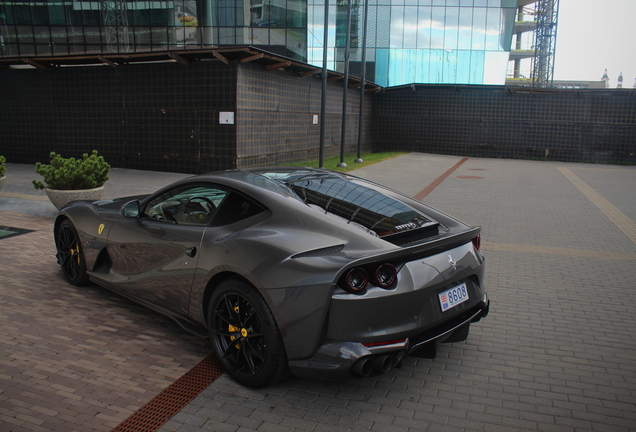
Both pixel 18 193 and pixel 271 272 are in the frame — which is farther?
pixel 18 193

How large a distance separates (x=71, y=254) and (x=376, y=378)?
11.6 ft

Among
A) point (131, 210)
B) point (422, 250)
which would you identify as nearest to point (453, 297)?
point (422, 250)

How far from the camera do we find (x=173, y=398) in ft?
11.2

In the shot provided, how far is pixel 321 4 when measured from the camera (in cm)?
4144

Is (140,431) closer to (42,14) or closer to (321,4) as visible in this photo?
(42,14)

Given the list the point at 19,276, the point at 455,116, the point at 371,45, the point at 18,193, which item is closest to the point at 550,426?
the point at 19,276

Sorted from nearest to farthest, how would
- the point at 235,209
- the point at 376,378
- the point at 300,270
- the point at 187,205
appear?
the point at 300,270 < the point at 376,378 < the point at 235,209 < the point at 187,205

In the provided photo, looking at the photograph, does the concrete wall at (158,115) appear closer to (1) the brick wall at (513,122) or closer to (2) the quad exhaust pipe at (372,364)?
(1) the brick wall at (513,122)

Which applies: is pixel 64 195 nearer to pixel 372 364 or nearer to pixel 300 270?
pixel 300 270

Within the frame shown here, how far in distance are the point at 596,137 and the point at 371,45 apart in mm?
19742

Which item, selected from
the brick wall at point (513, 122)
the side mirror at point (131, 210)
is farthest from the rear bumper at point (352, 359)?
the brick wall at point (513, 122)

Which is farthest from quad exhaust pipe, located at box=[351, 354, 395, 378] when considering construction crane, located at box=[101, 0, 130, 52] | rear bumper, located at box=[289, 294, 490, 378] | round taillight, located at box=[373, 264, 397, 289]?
construction crane, located at box=[101, 0, 130, 52]

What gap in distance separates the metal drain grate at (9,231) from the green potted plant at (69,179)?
84cm

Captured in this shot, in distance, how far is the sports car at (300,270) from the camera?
3.14 meters
